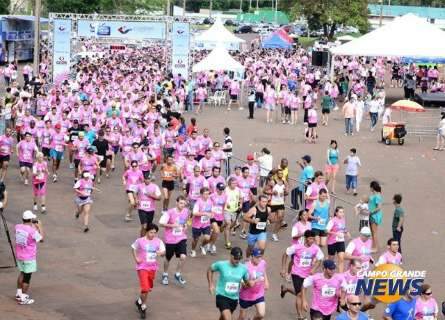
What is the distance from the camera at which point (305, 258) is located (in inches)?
491

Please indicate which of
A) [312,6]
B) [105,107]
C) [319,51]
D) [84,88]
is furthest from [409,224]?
[312,6]

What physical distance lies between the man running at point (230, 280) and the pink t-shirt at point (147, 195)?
5.20m

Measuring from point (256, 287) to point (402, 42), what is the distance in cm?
3219

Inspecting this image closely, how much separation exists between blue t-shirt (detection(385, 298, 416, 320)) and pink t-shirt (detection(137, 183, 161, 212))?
251 inches

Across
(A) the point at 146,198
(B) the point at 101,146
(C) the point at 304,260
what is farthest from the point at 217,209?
(B) the point at 101,146

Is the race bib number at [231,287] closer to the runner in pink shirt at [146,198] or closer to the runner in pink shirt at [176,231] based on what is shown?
the runner in pink shirt at [176,231]

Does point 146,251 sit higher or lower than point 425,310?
higher

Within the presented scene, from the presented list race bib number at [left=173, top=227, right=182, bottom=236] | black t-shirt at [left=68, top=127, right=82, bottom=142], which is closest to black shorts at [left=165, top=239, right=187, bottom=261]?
race bib number at [left=173, top=227, right=182, bottom=236]

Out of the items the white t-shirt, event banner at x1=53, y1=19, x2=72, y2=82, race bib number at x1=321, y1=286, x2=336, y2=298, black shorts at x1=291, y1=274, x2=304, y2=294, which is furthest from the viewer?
event banner at x1=53, y1=19, x2=72, y2=82

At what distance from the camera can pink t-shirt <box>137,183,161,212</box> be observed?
53.2 ft

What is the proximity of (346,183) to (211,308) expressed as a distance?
9825 mm

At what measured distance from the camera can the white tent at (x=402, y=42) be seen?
134 feet

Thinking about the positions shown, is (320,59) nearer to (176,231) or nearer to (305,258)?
(176,231)

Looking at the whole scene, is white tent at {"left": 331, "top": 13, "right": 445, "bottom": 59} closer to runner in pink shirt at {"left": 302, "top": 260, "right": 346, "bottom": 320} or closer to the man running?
runner in pink shirt at {"left": 302, "top": 260, "right": 346, "bottom": 320}
